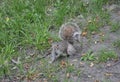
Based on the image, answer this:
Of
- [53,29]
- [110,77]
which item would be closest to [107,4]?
[53,29]

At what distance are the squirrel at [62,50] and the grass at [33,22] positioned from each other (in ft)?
0.56

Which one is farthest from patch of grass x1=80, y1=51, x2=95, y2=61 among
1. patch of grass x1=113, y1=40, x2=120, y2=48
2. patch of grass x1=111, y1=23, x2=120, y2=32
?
patch of grass x1=111, y1=23, x2=120, y2=32

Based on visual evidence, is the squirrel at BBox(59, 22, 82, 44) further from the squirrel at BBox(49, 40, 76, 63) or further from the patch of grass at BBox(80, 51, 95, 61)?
the patch of grass at BBox(80, 51, 95, 61)

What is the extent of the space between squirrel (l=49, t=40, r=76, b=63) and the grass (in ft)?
0.56

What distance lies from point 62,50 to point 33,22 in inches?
49.7

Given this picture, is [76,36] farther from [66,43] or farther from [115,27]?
[115,27]

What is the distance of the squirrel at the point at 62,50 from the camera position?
5.06 m

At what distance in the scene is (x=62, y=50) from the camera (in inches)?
200

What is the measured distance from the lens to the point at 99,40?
5477 mm

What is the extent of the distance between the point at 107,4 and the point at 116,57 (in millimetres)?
1753

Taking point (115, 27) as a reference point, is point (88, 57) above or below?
below

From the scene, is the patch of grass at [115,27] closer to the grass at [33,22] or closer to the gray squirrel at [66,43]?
the grass at [33,22]

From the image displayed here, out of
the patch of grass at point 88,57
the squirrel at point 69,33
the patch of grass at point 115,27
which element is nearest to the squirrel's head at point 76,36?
the squirrel at point 69,33

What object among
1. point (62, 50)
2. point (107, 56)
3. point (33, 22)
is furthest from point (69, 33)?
point (33, 22)
